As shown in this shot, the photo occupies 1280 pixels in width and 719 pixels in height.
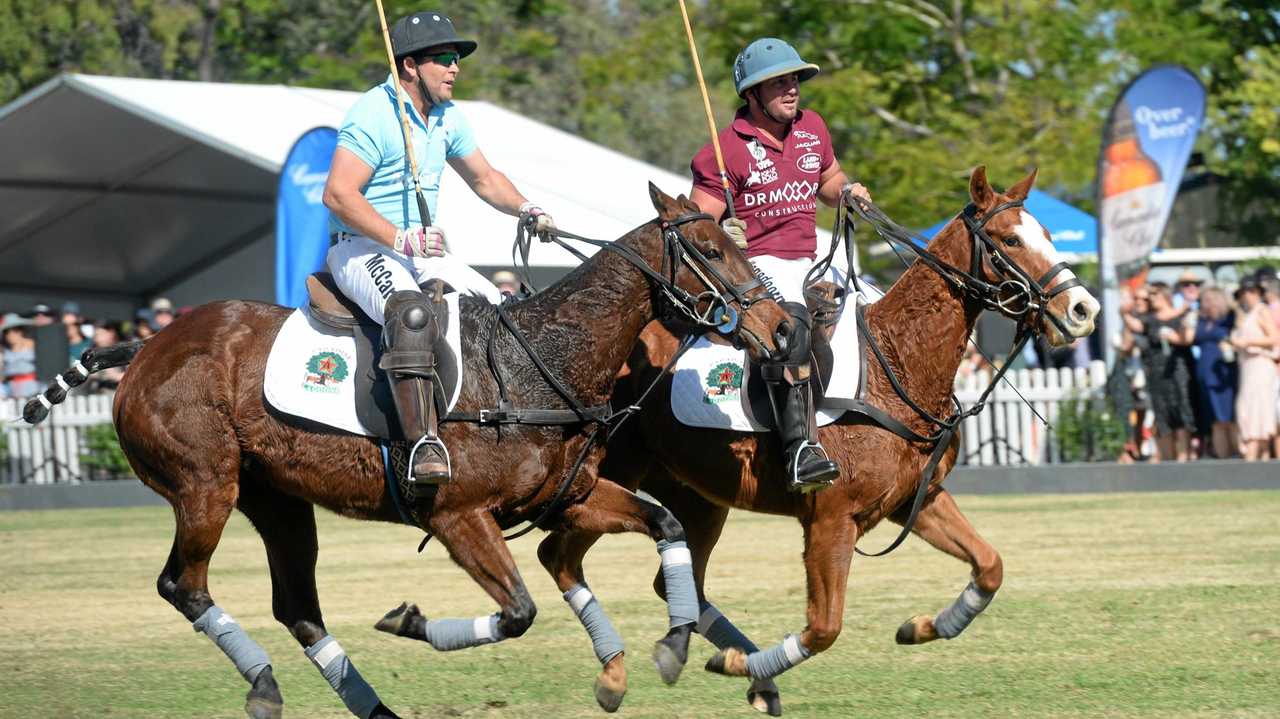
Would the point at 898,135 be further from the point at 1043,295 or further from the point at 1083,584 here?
the point at 1043,295

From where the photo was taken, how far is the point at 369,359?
7.45 meters

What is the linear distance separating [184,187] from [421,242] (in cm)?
1858

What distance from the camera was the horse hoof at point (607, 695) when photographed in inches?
276

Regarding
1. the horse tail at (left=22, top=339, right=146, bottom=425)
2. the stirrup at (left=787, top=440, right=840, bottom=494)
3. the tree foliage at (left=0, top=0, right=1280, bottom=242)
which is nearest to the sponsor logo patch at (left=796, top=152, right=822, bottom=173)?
the stirrup at (left=787, top=440, right=840, bottom=494)

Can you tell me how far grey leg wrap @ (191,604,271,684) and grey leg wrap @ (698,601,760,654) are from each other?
75.9 inches

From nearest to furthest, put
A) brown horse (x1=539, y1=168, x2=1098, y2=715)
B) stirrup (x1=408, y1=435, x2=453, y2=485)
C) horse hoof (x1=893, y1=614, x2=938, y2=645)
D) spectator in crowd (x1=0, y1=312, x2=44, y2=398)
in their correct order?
stirrup (x1=408, y1=435, x2=453, y2=485), brown horse (x1=539, y1=168, x2=1098, y2=715), horse hoof (x1=893, y1=614, x2=938, y2=645), spectator in crowd (x1=0, y1=312, x2=44, y2=398)

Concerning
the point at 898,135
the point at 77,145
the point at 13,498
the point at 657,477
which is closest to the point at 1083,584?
the point at 657,477

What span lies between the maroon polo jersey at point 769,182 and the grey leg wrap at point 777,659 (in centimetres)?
191

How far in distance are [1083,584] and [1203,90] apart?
995 centimetres

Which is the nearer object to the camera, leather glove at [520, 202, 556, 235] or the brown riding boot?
the brown riding boot

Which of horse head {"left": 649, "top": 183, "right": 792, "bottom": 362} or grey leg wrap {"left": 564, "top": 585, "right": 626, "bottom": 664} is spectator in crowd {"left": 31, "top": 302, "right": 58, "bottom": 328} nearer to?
grey leg wrap {"left": 564, "top": 585, "right": 626, "bottom": 664}

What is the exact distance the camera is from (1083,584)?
11250 millimetres

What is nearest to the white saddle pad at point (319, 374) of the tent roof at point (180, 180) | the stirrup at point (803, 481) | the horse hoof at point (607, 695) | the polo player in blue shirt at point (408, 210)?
the polo player in blue shirt at point (408, 210)

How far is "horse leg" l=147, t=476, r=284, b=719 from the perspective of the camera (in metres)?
7.46
